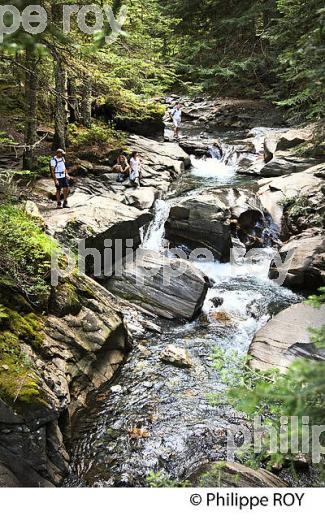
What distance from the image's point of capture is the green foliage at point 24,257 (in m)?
7.33

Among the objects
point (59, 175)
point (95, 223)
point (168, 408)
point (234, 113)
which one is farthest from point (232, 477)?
point (234, 113)

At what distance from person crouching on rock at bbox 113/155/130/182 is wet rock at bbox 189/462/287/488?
1224 cm

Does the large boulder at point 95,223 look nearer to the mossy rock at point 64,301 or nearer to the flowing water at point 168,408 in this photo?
the mossy rock at point 64,301

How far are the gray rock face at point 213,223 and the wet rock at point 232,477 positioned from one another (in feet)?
26.5

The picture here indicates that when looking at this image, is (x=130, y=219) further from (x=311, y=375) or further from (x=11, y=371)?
(x=311, y=375)

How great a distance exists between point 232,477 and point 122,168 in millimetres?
13018

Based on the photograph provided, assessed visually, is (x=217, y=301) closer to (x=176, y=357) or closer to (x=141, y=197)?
(x=176, y=357)

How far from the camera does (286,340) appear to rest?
361 inches

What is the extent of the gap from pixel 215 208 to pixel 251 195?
8.84 ft

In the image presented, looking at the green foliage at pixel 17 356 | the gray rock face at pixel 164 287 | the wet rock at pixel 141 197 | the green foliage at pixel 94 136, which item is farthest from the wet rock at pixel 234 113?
the green foliage at pixel 17 356

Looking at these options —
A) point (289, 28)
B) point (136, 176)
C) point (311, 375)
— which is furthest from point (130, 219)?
point (311, 375)

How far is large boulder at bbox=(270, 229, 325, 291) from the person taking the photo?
11719mm

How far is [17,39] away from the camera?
314 cm

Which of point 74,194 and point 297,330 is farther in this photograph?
point 74,194
